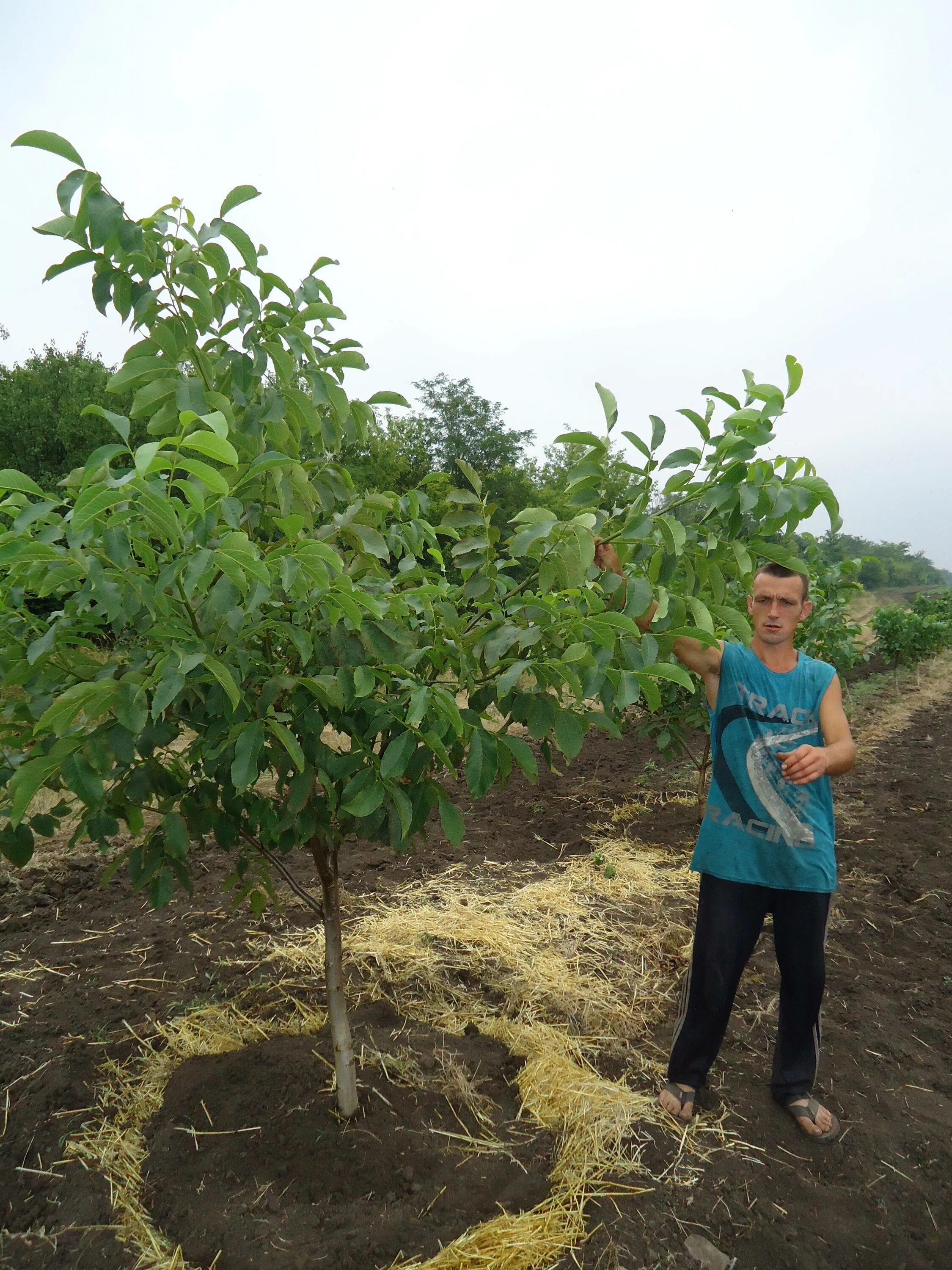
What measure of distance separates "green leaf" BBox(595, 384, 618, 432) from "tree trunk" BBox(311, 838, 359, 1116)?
1.56m

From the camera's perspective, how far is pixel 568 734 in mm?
1935

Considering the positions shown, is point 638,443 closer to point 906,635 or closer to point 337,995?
point 337,995

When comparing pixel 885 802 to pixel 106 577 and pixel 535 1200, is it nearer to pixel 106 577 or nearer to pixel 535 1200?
pixel 535 1200

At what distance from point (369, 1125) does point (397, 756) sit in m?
1.52

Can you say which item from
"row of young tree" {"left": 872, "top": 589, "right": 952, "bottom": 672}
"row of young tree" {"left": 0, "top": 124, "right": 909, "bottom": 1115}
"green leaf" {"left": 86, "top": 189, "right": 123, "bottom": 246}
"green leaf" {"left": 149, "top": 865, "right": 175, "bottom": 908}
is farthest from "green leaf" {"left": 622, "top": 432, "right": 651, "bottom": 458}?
"row of young tree" {"left": 872, "top": 589, "right": 952, "bottom": 672}

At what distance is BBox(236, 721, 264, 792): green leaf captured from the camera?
176cm

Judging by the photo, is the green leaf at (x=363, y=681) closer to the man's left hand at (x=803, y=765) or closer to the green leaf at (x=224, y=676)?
the green leaf at (x=224, y=676)

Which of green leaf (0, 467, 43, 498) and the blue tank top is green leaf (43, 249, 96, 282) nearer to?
green leaf (0, 467, 43, 498)

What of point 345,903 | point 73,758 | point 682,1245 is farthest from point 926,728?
point 73,758

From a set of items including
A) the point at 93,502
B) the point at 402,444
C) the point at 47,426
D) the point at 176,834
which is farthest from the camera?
the point at 402,444

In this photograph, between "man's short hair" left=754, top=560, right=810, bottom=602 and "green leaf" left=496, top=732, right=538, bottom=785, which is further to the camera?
"man's short hair" left=754, top=560, right=810, bottom=602

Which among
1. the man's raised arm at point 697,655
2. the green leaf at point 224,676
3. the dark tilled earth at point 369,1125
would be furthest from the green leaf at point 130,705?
the dark tilled earth at point 369,1125

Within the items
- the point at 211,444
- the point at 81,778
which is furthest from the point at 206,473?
the point at 81,778

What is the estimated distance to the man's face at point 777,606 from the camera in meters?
2.52
